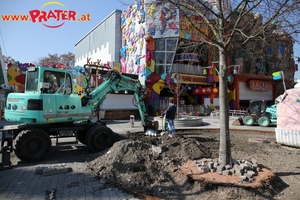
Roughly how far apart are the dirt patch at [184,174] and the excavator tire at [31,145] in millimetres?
1590

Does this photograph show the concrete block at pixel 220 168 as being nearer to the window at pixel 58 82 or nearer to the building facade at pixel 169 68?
the window at pixel 58 82

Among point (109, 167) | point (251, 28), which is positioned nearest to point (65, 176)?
point (109, 167)

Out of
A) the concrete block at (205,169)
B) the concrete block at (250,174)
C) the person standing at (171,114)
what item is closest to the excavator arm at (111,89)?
the person standing at (171,114)

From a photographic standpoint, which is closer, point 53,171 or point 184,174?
point 184,174

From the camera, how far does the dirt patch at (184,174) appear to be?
15.2 feet

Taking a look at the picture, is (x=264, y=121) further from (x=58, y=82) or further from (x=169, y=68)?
(x=58, y=82)

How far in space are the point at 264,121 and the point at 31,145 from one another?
16.1 metres

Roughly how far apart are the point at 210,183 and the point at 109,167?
266 centimetres

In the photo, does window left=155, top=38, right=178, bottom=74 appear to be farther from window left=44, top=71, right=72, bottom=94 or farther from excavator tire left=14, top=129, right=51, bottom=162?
excavator tire left=14, top=129, right=51, bottom=162

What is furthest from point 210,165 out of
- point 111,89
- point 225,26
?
point 111,89

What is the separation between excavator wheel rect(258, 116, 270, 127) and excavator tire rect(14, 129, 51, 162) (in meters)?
15.5

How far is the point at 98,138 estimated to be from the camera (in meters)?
8.70

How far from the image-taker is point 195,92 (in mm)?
28984

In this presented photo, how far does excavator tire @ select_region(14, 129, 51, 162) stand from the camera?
7.25 meters
